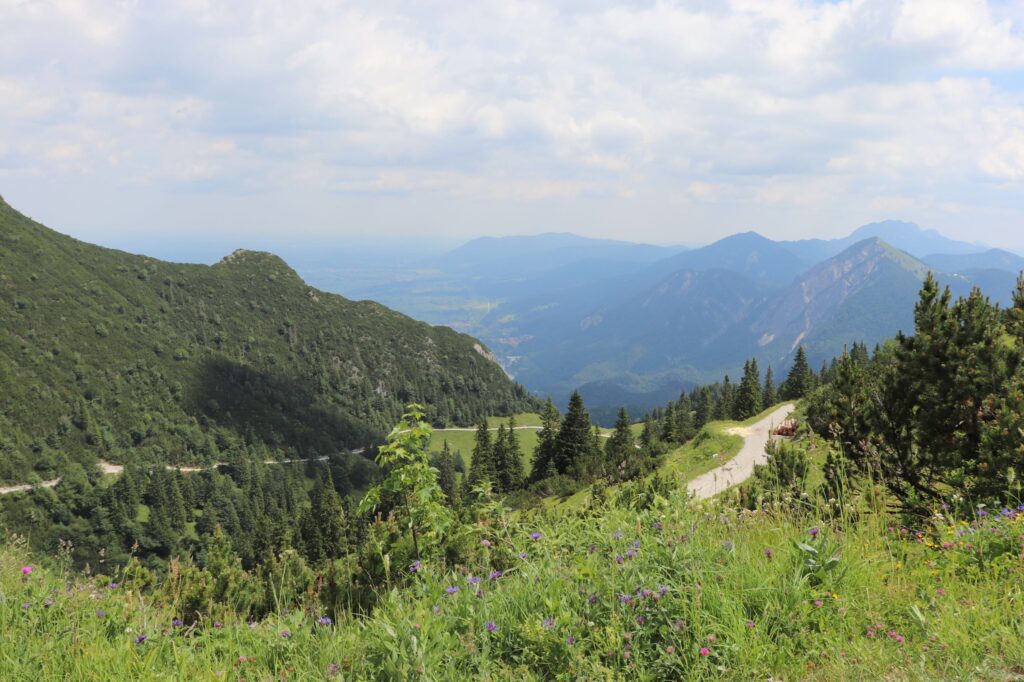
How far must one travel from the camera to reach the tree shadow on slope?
174 metres

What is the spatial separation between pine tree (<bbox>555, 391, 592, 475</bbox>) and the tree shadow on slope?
5259 inches

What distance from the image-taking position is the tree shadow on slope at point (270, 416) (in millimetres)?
174000

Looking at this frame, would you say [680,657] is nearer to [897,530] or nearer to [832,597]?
[832,597]

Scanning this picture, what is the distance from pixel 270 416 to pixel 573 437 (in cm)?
15351

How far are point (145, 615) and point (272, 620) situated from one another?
3.20 feet

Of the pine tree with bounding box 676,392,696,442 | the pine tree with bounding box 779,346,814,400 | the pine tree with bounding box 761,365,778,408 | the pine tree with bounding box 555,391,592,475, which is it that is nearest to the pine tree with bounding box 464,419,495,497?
the pine tree with bounding box 555,391,592,475

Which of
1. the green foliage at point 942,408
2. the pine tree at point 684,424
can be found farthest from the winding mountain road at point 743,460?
the green foliage at point 942,408

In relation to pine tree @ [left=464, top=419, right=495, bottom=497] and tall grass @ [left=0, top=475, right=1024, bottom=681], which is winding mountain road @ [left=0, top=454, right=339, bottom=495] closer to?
pine tree @ [left=464, top=419, right=495, bottom=497]

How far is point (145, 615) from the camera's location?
419 centimetres

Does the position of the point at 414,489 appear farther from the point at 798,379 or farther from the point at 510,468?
the point at 798,379

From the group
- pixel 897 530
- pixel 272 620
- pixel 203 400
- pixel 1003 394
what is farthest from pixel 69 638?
pixel 203 400

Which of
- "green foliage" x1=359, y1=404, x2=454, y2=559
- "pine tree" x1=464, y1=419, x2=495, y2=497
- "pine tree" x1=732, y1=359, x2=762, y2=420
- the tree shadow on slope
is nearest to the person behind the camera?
"green foliage" x1=359, y1=404, x2=454, y2=559

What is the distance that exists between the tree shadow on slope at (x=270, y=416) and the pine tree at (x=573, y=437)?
134 meters

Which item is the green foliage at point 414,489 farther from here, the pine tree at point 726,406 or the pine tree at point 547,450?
the pine tree at point 726,406
